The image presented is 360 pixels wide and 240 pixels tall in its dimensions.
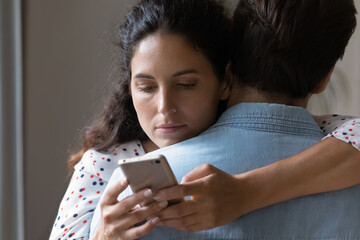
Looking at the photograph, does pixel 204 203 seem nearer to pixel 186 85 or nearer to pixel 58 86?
pixel 186 85

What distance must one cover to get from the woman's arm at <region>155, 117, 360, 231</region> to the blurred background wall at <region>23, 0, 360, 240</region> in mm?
1449

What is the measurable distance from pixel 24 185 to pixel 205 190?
182 cm

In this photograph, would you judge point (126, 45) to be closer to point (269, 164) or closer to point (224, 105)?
point (224, 105)

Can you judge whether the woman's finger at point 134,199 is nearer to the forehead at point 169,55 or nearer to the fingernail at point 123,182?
the fingernail at point 123,182

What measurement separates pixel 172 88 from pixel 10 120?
1.36 meters

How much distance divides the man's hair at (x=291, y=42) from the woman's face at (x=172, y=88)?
0.38 ft

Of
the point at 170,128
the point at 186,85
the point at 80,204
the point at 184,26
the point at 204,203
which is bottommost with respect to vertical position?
the point at 80,204

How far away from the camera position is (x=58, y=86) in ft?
7.98

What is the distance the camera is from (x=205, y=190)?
2.62ft

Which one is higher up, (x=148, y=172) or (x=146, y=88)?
(x=146, y=88)

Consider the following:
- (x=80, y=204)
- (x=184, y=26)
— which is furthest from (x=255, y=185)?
(x=80, y=204)

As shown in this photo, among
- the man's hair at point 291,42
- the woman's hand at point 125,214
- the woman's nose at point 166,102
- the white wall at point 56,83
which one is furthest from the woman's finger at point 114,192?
the white wall at point 56,83

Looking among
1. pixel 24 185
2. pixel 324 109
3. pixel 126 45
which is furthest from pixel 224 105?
pixel 24 185

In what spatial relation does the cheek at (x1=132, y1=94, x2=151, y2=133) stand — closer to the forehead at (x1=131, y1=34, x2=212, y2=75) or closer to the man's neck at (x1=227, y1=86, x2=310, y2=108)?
the forehead at (x1=131, y1=34, x2=212, y2=75)
